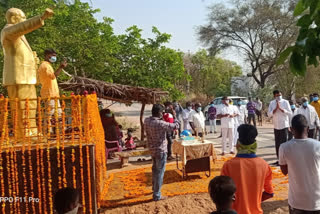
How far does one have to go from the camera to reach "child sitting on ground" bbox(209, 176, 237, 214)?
2.21 metres

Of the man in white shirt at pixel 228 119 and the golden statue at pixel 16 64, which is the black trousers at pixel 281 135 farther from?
the golden statue at pixel 16 64

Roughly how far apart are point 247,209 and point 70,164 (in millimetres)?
3145

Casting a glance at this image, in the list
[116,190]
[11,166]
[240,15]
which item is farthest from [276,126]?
[240,15]

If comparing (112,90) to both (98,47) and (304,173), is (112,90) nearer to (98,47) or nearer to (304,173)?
(98,47)

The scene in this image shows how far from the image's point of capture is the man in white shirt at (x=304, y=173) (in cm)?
297

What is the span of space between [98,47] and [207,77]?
78.6 ft

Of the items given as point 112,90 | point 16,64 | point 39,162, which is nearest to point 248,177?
point 39,162

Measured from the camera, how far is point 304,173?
3.00 metres

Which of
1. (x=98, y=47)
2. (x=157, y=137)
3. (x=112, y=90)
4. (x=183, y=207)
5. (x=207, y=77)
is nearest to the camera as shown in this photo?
(x=183, y=207)

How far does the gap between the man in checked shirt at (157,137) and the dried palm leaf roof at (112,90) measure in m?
4.18

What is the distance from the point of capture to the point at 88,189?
16.3 feet

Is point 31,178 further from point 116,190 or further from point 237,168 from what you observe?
point 237,168

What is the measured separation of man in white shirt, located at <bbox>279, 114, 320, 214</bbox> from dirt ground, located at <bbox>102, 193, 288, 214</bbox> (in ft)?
7.84

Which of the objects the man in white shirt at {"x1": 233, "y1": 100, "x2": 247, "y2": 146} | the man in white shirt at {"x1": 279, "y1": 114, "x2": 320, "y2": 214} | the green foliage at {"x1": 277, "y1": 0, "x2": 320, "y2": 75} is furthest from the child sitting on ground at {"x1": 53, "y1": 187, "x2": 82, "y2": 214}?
the man in white shirt at {"x1": 233, "y1": 100, "x2": 247, "y2": 146}
